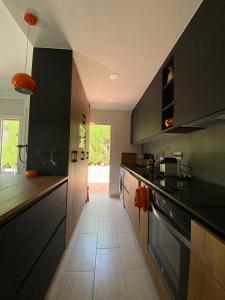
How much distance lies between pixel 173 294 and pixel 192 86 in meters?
1.50

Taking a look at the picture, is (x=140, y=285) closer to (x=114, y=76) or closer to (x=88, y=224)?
(x=88, y=224)

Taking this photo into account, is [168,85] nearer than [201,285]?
No

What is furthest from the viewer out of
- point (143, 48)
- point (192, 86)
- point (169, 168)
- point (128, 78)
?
point (128, 78)

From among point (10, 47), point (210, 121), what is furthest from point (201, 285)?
point (10, 47)

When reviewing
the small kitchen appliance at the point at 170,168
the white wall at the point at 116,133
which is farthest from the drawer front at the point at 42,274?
the white wall at the point at 116,133

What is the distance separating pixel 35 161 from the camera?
2045 millimetres

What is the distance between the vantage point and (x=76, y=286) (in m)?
1.54

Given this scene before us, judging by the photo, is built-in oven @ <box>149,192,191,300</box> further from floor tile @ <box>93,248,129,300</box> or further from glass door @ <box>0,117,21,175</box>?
glass door @ <box>0,117,21,175</box>

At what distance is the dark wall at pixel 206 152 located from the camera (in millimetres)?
1632

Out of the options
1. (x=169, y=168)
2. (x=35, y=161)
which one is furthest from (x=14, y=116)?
(x=169, y=168)

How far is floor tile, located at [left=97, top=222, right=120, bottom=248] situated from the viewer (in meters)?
2.27

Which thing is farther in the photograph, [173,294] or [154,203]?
[154,203]

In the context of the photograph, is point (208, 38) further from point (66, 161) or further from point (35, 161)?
point (35, 161)

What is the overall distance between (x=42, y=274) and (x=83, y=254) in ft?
2.81
